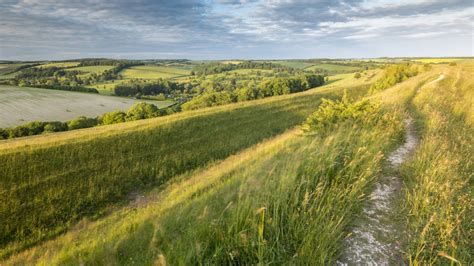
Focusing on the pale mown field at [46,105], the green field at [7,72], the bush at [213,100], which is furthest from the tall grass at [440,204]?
the green field at [7,72]

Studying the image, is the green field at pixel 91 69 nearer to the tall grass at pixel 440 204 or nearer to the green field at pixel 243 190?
the green field at pixel 243 190

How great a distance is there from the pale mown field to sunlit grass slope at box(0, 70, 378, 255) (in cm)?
5421

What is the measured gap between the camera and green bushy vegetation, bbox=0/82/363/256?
436 inches

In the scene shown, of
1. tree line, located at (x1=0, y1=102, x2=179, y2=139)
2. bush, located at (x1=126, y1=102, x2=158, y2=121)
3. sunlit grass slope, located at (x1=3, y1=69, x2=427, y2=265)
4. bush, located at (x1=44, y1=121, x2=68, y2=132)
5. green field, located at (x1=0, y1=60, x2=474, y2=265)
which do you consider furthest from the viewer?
bush, located at (x1=126, y1=102, x2=158, y2=121)

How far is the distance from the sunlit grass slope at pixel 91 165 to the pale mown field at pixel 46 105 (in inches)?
2134

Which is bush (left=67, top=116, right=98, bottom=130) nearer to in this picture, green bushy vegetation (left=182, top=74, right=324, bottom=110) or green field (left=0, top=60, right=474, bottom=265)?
green bushy vegetation (left=182, top=74, right=324, bottom=110)

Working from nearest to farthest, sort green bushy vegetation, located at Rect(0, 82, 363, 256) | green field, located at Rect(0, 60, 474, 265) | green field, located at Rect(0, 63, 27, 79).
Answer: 1. green field, located at Rect(0, 60, 474, 265)
2. green bushy vegetation, located at Rect(0, 82, 363, 256)
3. green field, located at Rect(0, 63, 27, 79)

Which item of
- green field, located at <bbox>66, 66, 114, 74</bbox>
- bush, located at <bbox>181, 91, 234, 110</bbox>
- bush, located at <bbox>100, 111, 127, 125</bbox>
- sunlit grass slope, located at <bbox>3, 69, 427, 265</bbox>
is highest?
green field, located at <bbox>66, 66, 114, 74</bbox>

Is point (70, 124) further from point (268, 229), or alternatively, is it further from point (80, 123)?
point (268, 229)

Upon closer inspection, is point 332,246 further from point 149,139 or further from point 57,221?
point 149,139

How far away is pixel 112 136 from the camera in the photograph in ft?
56.7

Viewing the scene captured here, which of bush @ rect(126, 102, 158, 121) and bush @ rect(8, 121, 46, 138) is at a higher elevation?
bush @ rect(126, 102, 158, 121)

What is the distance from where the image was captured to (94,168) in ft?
47.5

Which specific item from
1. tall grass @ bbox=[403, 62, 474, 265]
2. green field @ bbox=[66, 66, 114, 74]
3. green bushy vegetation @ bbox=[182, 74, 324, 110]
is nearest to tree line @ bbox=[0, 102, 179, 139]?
green bushy vegetation @ bbox=[182, 74, 324, 110]
